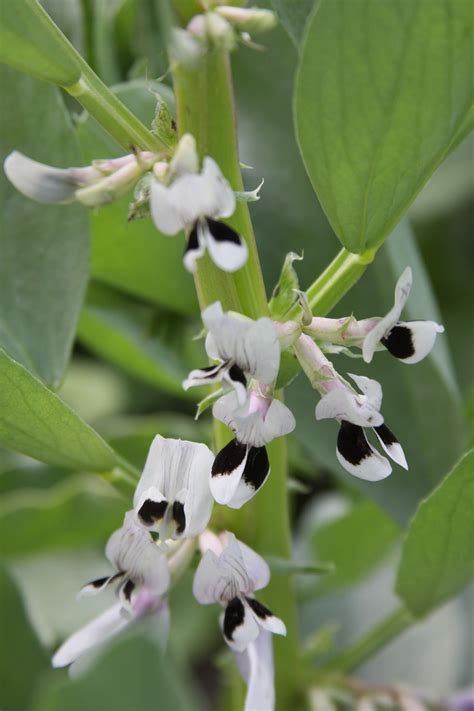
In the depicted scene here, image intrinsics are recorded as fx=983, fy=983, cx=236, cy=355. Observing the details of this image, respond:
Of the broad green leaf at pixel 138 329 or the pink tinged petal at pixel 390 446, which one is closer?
the pink tinged petal at pixel 390 446

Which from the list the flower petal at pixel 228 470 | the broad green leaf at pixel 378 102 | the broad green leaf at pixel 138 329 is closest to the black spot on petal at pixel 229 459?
the flower petal at pixel 228 470

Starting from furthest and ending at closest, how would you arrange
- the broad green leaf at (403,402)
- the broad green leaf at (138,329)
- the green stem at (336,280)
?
the broad green leaf at (138,329) → the broad green leaf at (403,402) → the green stem at (336,280)

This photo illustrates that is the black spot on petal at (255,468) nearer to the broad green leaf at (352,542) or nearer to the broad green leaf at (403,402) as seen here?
the broad green leaf at (403,402)

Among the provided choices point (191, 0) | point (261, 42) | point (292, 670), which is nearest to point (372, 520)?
point (292, 670)

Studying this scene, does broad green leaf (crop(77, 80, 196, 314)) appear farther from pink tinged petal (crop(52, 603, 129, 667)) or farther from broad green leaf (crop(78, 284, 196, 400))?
pink tinged petal (crop(52, 603, 129, 667))

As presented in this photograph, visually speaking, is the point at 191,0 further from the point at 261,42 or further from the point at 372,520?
the point at 372,520

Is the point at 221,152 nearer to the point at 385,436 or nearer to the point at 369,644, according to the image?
the point at 385,436

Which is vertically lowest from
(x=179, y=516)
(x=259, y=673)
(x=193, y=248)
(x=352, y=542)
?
(x=352, y=542)

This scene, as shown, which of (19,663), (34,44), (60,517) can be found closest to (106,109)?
(34,44)
